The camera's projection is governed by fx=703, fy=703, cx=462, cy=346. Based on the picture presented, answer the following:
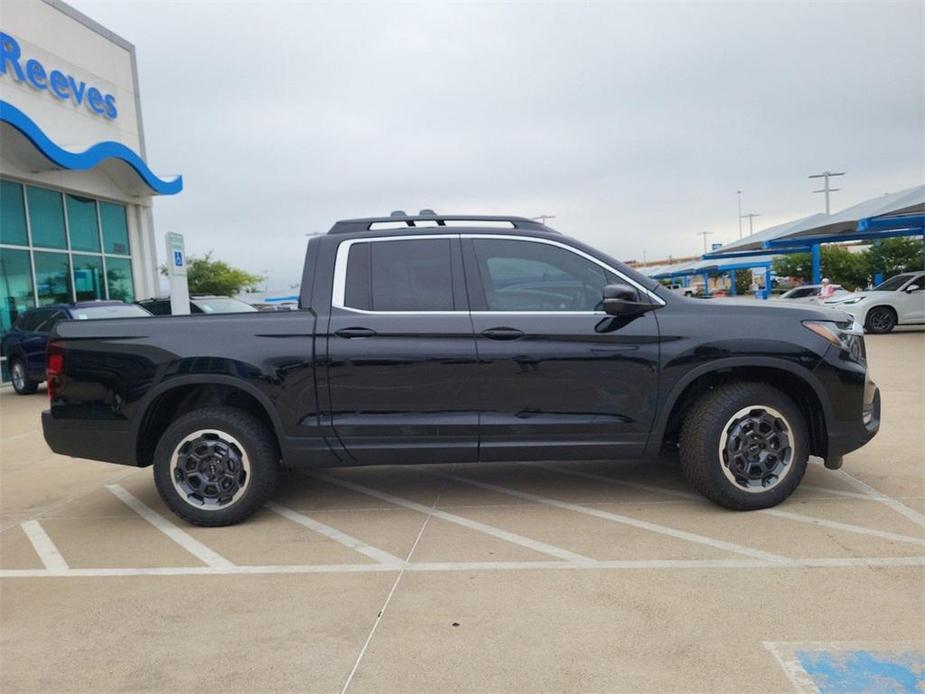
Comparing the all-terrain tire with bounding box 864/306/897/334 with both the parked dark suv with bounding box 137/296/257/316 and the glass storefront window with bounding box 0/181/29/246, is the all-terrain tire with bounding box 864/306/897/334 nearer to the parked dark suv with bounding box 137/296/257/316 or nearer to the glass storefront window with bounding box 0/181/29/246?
the parked dark suv with bounding box 137/296/257/316

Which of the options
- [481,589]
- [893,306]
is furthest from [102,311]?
[893,306]

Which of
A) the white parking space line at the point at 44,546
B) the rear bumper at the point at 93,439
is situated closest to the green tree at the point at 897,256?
the rear bumper at the point at 93,439

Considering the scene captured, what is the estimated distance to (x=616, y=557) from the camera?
153 inches

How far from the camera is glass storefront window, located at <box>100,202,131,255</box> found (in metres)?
18.0

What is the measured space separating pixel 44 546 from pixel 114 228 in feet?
52.3

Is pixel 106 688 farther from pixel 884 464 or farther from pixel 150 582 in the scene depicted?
pixel 884 464

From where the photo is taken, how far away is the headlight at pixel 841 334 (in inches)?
174

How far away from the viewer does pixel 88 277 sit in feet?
56.2

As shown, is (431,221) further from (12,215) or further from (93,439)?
(12,215)

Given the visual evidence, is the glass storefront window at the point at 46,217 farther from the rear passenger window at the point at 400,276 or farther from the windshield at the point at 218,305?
the rear passenger window at the point at 400,276

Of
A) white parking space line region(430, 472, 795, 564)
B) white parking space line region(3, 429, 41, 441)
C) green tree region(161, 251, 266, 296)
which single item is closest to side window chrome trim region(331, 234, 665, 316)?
white parking space line region(430, 472, 795, 564)

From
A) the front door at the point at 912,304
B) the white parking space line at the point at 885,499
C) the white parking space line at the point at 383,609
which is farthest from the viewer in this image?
the front door at the point at 912,304

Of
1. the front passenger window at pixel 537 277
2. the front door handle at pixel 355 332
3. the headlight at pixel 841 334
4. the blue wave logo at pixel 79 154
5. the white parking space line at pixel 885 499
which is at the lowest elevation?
the white parking space line at pixel 885 499

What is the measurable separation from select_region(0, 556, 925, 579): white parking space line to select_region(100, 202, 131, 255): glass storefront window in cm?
1592
